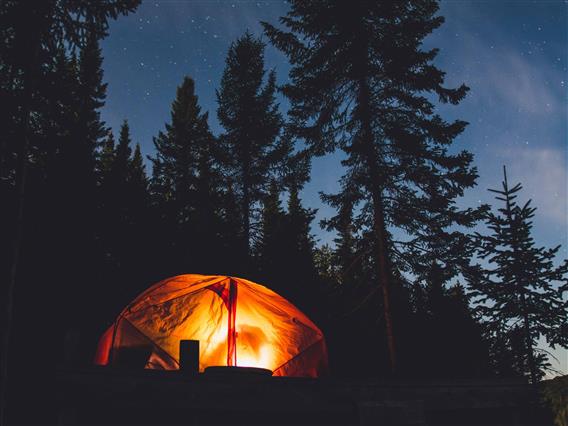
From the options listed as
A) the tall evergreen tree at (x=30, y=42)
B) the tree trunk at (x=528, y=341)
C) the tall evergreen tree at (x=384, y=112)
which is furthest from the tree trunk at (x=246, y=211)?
the tall evergreen tree at (x=30, y=42)

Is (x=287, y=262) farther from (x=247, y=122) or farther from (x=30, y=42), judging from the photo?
(x=30, y=42)

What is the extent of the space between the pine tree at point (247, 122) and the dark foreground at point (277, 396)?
50.7 ft

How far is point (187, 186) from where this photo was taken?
2508 cm

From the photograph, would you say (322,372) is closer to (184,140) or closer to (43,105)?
(43,105)

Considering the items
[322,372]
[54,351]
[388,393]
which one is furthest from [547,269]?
[54,351]

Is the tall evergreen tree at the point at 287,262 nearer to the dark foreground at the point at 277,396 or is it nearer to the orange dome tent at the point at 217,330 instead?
the orange dome tent at the point at 217,330

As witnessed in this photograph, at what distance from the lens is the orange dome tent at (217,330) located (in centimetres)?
816

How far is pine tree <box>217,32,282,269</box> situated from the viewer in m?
22.0

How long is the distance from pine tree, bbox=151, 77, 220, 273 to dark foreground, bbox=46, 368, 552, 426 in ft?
39.5

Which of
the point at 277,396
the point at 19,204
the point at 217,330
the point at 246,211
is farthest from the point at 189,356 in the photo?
the point at 246,211

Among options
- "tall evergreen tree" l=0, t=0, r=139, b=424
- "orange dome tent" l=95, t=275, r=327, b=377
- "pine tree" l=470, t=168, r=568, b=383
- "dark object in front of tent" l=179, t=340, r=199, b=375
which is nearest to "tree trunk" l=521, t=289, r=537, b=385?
"pine tree" l=470, t=168, r=568, b=383

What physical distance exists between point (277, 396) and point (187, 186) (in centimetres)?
2068

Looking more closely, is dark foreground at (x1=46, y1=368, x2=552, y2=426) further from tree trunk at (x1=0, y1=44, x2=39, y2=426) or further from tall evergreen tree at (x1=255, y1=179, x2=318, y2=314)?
tall evergreen tree at (x1=255, y1=179, x2=318, y2=314)

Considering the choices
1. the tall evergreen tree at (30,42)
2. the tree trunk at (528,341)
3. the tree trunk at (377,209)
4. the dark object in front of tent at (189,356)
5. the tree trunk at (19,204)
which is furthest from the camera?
the tree trunk at (528,341)
